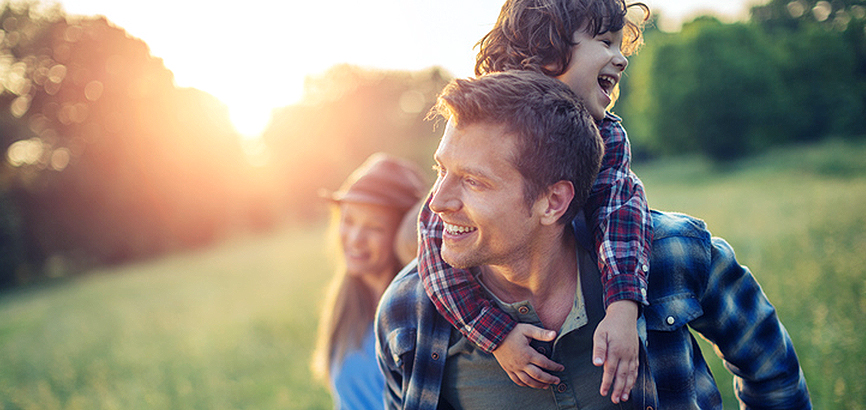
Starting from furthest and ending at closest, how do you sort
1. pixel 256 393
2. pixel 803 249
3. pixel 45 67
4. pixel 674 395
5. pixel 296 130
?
1. pixel 296 130
2. pixel 45 67
3. pixel 803 249
4. pixel 256 393
5. pixel 674 395

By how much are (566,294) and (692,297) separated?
1.48ft

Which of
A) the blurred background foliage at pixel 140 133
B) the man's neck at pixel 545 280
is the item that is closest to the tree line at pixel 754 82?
the blurred background foliage at pixel 140 133

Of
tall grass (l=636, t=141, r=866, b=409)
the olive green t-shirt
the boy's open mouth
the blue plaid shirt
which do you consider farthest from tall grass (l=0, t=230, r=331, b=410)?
the boy's open mouth

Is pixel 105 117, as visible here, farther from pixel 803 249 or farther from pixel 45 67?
pixel 803 249

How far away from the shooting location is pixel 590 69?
2.04 metres

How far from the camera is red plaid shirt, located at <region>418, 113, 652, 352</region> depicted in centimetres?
182

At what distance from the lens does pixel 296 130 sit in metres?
47.6

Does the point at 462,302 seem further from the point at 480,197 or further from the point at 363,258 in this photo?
the point at 363,258

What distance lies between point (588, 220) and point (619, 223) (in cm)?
22

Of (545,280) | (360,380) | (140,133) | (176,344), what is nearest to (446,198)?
(545,280)

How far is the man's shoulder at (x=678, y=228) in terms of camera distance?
2000mm

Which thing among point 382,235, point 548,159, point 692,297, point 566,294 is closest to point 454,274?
point 566,294

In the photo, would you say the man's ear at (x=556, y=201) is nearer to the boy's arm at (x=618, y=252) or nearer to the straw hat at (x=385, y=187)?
the boy's arm at (x=618, y=252)

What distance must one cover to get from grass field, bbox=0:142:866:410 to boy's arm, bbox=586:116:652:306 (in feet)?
11.1
